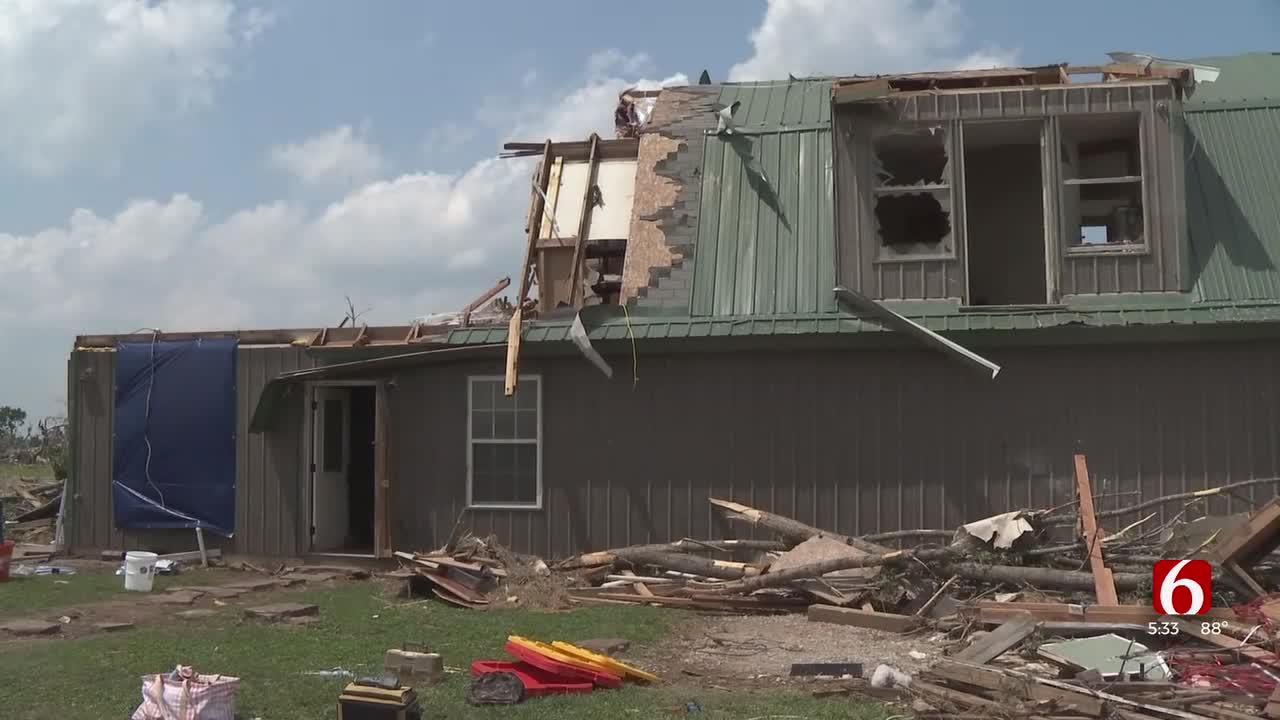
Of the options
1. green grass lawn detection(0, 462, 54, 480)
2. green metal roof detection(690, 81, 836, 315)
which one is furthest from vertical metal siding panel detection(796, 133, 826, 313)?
green grass lawn detection(0, 462, 54, 480)

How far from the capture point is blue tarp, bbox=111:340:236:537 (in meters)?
14.5

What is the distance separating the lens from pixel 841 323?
12148 mm

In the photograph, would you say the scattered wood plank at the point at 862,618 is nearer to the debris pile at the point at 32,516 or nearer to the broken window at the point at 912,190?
the broken window at the point at 912,190

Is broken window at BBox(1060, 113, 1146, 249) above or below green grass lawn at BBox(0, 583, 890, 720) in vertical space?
above

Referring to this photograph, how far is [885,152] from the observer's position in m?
13.4

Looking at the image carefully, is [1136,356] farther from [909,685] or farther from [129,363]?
[129,363]

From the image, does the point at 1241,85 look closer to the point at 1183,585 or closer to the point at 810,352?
the point at 810,352

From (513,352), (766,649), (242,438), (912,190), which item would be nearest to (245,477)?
(242,438)

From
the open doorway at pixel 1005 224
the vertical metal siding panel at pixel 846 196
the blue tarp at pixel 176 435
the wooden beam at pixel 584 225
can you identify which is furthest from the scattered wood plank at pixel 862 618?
the blue tarp at pixel 176 435

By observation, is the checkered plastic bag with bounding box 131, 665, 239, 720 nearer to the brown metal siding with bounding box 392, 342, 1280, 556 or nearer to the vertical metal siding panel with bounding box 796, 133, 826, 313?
the brown metal siding with bounding box 392, 342, 1280, 556

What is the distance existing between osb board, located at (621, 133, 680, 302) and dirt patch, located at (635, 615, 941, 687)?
4362mm

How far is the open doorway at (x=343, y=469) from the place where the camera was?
14430 mm

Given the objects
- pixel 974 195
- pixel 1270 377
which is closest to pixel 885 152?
pixel 974 195

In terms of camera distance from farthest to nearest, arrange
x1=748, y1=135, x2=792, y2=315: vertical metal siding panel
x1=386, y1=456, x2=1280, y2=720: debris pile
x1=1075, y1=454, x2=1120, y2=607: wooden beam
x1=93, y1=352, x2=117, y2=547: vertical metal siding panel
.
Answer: x1=93, y1=352, x2=117, y2=547: vertical metal siding panel < x1=748, y1=135, x2=792, y2=315: vertical metal siding panel < x1=1075, y1=454, x2=1120, y2=607: wooden beam < x1=386, y1=456, x2=1280, y2=720: debris pile
